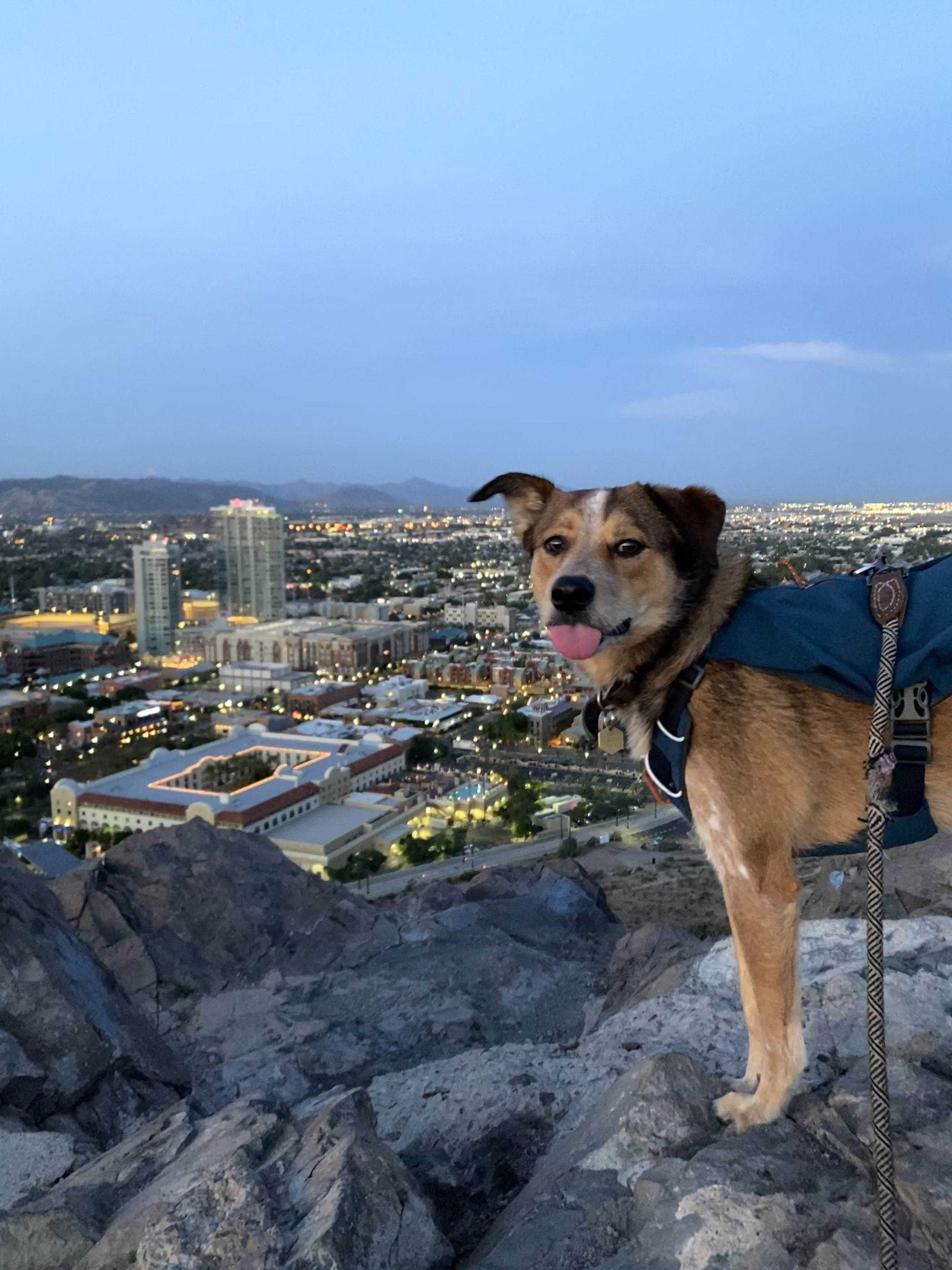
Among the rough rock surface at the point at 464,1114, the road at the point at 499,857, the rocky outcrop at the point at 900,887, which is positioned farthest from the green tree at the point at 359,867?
the rocky outcrop at the point at 900,887

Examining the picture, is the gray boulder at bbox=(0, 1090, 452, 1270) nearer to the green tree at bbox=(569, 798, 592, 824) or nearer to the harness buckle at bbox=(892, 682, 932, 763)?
the harness buckle at bbox=(892, 682, 932, 763)

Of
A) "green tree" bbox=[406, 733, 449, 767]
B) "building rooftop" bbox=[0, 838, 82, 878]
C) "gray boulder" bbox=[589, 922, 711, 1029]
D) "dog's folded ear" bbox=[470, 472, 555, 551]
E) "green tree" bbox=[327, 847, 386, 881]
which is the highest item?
"dog's folded ear" bbox=[470, 472, 555, 551]

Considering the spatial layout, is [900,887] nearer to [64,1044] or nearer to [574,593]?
[574,593]

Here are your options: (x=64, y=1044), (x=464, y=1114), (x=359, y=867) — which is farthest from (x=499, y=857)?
(x=464, y=1114)

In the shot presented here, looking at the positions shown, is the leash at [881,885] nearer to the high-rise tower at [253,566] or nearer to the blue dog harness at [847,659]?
the blue dog harness at [847,659]

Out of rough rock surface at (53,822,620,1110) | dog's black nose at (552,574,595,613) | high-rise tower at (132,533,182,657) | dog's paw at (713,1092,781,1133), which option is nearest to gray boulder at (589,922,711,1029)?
rough rock surface at (53,822,620,1110)
